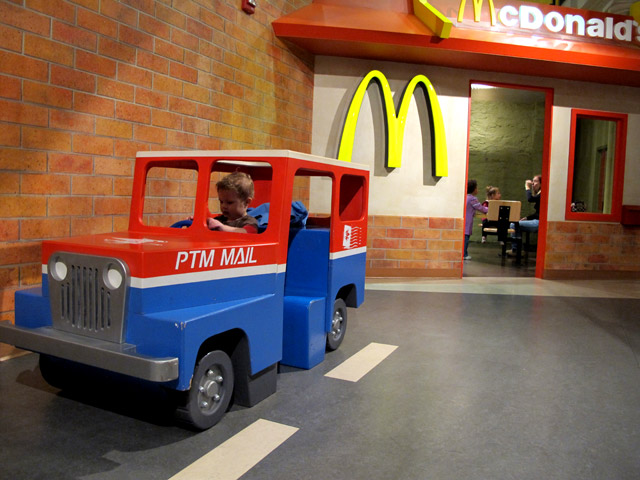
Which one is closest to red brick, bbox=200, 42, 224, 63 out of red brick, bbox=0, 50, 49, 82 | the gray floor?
red brick, bbox=0, 50, 49, 82

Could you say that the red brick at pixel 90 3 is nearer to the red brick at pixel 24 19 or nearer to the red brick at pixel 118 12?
the red brick at pixel 118 12

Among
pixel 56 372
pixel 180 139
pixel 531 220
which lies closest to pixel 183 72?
pixel 180 139

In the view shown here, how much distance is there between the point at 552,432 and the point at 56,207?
3.37 m

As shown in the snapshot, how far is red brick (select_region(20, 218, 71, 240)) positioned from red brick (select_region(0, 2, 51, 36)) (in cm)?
122

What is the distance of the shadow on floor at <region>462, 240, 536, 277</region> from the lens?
27.4 feet

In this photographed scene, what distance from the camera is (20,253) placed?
3.37 m

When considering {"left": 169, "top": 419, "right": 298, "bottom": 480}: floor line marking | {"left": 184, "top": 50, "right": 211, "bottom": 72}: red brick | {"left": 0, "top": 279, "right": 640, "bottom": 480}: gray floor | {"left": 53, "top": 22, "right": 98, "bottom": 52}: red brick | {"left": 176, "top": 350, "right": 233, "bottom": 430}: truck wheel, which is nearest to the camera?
{"left": 169, "top": 419, "right": 298, "bottom": 480}: floor line marking

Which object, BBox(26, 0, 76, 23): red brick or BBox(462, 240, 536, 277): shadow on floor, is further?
BBox(462, 240, 536, 277): shadow on floor

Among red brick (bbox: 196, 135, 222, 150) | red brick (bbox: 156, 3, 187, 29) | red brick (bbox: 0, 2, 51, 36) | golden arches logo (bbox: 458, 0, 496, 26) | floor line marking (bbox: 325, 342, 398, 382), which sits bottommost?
floor line marking (bbox: 325, 342, 398, 382)

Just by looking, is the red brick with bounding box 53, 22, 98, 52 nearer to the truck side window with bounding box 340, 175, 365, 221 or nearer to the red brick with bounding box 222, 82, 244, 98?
the red brick with bounding box 222, 82, 244, 98

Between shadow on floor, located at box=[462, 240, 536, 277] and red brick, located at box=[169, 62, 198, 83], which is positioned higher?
red brick, located at box=[169, 62, 198, 83]

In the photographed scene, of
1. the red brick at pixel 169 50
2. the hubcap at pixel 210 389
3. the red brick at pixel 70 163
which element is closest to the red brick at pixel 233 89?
the red brick at pixel 169 50

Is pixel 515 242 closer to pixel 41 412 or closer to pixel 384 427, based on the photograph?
pixel 384 427

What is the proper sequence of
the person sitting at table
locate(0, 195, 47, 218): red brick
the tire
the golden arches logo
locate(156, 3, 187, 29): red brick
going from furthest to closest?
the person sitting at table < the golden arches logo < locate(156, 3, 187, 29): red brick < locate(0, 195, 47, 218): red brick < the tire
